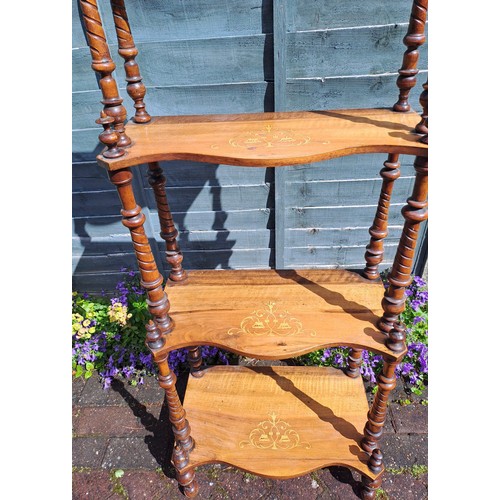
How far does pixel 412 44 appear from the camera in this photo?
125 cm

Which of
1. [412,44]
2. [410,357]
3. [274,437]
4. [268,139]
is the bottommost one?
[274,437]

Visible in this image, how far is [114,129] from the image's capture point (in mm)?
1280

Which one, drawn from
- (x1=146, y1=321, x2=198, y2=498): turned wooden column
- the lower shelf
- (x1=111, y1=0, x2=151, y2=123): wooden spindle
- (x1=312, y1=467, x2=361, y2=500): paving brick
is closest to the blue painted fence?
(x1=111, y1=0, x2=151, y2=123): wooden spindle

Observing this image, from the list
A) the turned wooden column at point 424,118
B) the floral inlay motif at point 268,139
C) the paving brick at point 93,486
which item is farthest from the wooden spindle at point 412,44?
the paving brick at point 93,486

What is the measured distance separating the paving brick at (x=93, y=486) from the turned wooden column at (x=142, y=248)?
4.04 ft

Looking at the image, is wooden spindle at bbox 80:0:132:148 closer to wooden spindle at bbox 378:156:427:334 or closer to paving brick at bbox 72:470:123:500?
wooden spindle at bbox 378:156:427:334

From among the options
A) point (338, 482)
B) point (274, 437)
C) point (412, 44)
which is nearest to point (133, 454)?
point (274, 437)

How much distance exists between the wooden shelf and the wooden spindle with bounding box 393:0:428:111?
84 centimetres

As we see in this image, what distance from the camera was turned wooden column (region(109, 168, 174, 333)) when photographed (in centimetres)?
127

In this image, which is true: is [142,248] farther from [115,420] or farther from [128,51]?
[115,420]

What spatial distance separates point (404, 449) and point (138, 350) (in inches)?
72.5

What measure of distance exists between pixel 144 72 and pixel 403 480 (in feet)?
8.85

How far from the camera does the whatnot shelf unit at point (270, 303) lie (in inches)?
48.7

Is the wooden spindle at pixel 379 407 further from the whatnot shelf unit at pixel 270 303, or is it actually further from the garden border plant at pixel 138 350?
the garden border plant at pixel 138 350
